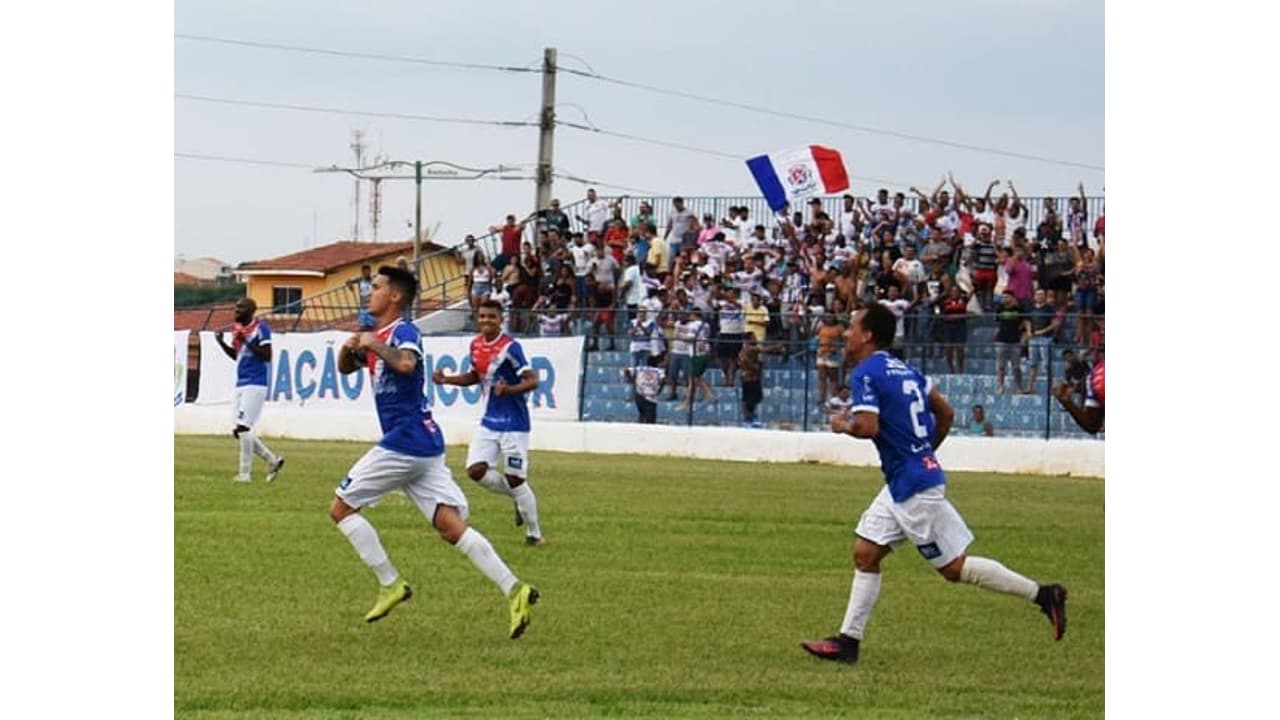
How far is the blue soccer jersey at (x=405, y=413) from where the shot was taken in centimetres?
882

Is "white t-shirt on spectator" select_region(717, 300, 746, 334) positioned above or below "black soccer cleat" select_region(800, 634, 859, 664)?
above

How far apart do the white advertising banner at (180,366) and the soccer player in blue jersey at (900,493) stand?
36.7ft

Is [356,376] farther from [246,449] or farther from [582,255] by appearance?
[246,449]

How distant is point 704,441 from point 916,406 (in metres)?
11.2

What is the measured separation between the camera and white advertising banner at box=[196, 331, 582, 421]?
2014cm

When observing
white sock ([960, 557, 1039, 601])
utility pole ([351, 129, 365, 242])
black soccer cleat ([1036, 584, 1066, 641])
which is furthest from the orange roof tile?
black soccer cleat ([1036, 584, 1066, 641])

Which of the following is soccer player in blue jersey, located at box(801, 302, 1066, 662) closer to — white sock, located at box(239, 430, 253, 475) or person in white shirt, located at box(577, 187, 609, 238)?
white sock, located at box(239, 430, 253, 475)

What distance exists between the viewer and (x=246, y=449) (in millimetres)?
15320

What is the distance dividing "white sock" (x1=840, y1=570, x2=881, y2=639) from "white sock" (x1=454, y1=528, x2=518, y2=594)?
136 cm

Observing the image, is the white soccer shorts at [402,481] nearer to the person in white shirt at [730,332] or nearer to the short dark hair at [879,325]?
the short dark hair at [879,325]

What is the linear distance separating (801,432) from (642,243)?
2.28 metres
